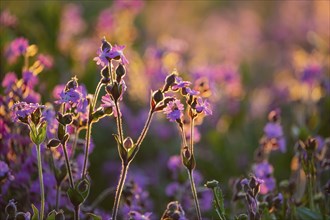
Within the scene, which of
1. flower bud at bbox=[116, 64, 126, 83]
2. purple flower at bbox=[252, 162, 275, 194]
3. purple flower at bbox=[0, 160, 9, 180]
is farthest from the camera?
purple flower at bbox=[252, 162, 275, 194]

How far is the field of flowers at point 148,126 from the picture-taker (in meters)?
1.32

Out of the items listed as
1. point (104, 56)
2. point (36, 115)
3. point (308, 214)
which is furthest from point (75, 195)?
point (308, 214)

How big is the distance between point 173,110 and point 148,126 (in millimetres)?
64

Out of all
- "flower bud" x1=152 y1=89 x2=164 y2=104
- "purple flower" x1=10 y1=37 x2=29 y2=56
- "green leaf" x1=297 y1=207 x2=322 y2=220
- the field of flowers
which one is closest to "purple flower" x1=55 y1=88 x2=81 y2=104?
the field of flowers

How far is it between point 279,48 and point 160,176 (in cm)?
330

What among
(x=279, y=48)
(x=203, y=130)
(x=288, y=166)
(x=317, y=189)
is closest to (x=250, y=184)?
(x=317, y=189)

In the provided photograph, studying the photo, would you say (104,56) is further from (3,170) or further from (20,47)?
(20,47)

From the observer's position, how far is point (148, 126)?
1.30 meters

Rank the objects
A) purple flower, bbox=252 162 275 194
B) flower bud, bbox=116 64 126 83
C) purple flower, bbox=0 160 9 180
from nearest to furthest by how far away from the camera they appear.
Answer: flower bud, bbox=116 64 126 83 < purple flower, bbox=0 160 9 180 < purple flower, bbox=252 162 275 194

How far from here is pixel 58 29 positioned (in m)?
2.96

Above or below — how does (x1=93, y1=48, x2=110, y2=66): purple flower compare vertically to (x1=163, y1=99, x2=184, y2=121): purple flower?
above

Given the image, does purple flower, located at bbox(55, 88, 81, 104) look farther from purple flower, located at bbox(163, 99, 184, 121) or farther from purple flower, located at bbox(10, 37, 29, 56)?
purple flower, located at bbox(10, 37, 29, 56)

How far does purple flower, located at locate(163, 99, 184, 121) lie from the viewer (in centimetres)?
130

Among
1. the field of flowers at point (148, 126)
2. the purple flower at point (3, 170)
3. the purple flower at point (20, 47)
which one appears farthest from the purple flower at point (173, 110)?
the purple flower at point (20, 47)
